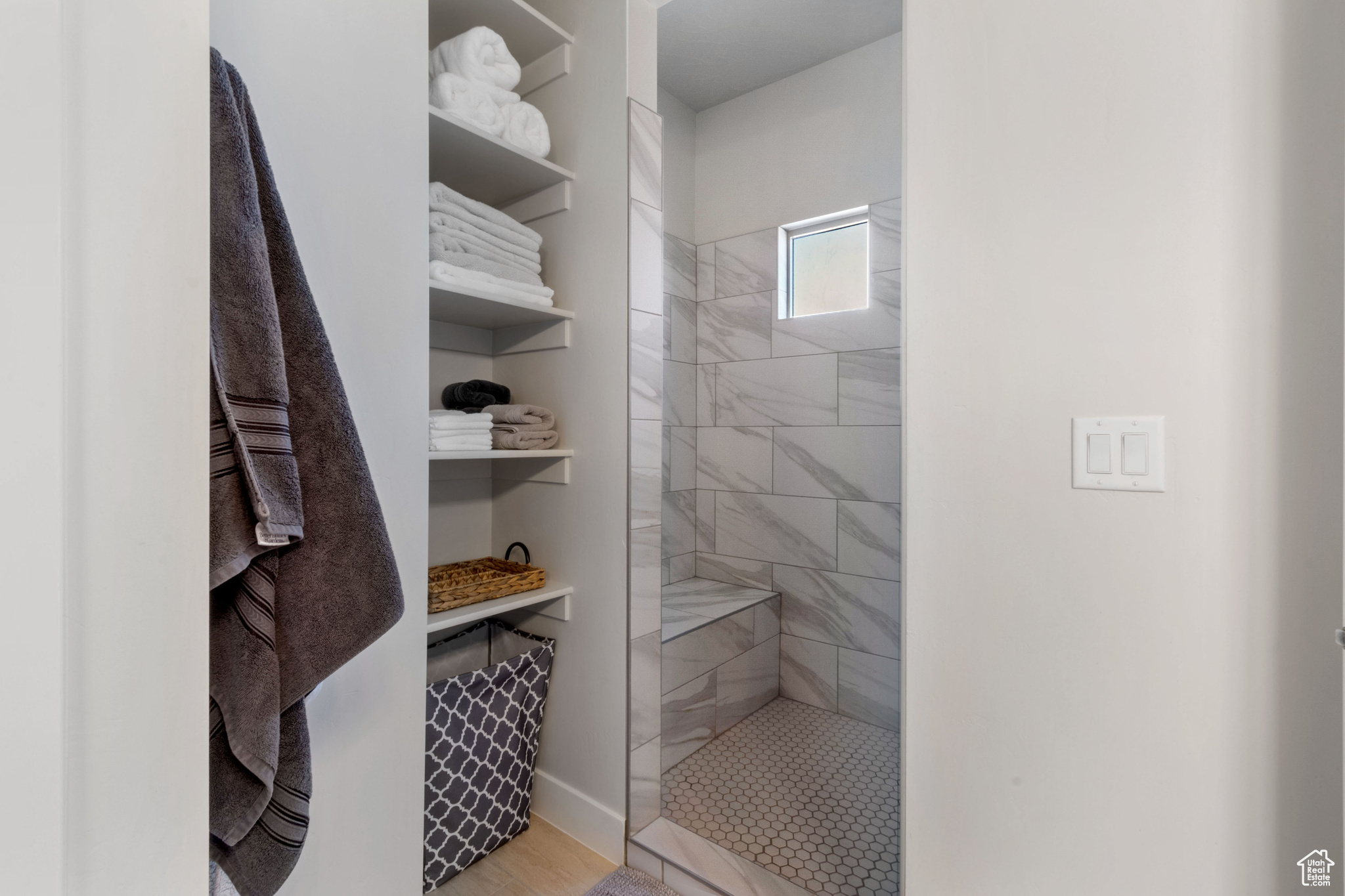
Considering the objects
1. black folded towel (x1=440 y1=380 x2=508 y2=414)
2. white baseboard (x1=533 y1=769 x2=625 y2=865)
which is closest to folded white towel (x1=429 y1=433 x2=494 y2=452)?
black folded towel (x1=440 y1=380 x2=508 y2=414)

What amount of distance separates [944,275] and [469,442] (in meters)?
1.08

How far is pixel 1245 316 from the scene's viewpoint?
790 millimetres

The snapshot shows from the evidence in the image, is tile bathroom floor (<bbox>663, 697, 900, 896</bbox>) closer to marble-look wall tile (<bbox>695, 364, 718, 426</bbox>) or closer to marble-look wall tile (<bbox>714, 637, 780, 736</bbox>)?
marble-look wall tile (<bbox>714, 637, 780, 736</bbox>)

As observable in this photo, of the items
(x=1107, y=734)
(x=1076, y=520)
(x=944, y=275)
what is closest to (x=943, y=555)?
(x=1076, y=520)

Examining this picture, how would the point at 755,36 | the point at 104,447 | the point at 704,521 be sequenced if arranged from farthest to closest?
the point at 704,521
the point at 755,36
the point at 104,447

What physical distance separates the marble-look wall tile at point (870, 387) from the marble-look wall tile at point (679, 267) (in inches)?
29.0

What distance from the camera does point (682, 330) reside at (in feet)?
8.55

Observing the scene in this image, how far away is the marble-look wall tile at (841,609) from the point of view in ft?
7.21

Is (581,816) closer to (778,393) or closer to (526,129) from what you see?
(778,393)

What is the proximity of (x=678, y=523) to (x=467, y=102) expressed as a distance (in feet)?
5.65

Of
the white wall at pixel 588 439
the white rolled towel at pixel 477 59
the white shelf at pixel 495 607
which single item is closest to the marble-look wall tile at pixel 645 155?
the white wall at pixel 588 439

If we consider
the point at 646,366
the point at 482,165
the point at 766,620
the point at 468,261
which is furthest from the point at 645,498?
the point at 766,620

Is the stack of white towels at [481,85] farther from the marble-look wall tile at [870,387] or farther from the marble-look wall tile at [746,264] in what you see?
the marble-look wall tile at [870,387]

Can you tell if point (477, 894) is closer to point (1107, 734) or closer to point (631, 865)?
A: point (631, 865)
